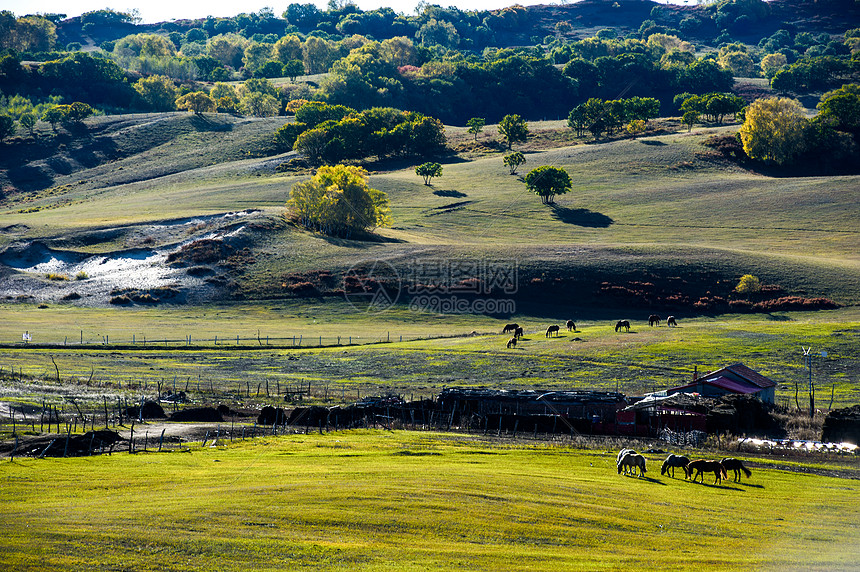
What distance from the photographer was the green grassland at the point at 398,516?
2078cm

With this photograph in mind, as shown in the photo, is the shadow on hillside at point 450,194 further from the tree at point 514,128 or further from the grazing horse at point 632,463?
the grazing horse at point 632,463

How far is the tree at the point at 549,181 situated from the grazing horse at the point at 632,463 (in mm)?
112816

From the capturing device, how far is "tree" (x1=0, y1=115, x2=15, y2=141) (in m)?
191

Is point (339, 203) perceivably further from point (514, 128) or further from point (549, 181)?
point (514, 128)

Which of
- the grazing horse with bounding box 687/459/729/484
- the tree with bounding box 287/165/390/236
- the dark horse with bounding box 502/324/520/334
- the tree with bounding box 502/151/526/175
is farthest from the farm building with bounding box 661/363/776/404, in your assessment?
the tree with bounding box 502/151/526/175

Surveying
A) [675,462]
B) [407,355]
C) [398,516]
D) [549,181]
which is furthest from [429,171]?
[398,516]

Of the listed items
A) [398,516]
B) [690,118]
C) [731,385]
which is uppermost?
[690,118]

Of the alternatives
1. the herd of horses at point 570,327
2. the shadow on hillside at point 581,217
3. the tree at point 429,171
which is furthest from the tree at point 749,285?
the tree at point 429,171

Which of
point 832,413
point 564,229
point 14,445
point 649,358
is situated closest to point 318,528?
point 14,445

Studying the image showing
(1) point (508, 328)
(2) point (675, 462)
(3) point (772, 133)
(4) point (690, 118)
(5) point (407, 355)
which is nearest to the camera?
(2) point (675, 462)

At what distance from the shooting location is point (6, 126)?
192 meters

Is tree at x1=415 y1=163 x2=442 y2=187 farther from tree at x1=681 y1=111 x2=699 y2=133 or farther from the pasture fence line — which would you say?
the pasture fence line

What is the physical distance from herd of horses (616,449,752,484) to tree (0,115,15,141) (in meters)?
194

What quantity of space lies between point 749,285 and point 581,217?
1771 inches
